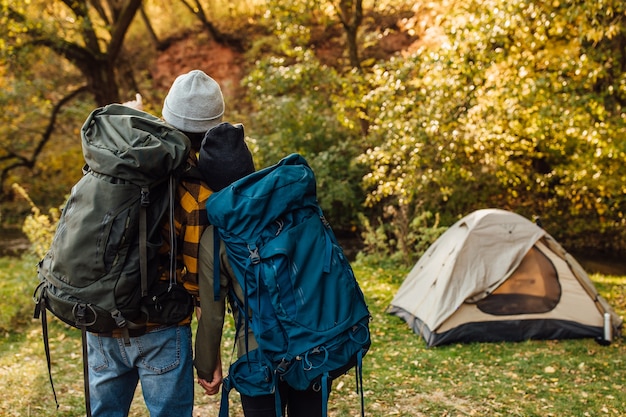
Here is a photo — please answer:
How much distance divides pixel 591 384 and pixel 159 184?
4.05 m

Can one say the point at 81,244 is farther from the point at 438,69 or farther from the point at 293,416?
the point at 438,69

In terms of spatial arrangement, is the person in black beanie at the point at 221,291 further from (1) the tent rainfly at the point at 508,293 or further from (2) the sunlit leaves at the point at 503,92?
(2) the sunlit leaves at the point at 503,92

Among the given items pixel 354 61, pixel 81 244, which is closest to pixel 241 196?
pixel 81 244

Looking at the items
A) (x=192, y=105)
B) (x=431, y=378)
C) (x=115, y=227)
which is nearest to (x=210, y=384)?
(x=115, y=227)

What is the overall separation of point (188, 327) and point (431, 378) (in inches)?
124

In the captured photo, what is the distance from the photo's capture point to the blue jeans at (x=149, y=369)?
2.13 m

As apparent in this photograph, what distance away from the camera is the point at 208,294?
2.11m

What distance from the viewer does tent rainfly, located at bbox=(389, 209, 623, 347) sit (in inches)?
227

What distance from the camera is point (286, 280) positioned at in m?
2.01

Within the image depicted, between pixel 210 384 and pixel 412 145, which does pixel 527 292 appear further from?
pixel 210 384

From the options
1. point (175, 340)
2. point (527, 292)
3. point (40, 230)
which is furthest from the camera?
point (40, 230)

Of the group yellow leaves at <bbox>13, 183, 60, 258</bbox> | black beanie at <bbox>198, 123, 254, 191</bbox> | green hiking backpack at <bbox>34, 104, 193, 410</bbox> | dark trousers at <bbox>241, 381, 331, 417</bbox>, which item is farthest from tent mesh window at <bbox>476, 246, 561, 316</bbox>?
yellow leaves at <bbox>13, 183, 60, 258</bbox>

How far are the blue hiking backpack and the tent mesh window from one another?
411 centimetres

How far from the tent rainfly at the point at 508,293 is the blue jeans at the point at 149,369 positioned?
12.8 ft
